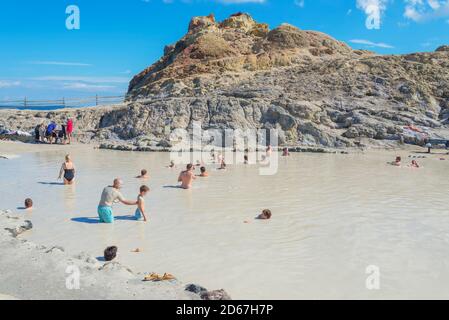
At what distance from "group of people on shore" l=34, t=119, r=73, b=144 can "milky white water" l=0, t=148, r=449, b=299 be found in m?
10.4

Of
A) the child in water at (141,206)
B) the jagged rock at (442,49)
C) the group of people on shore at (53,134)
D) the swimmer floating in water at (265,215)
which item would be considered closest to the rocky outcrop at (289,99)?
the jagged rock at (442,49)

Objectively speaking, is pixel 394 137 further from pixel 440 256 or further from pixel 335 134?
pixel 440 256

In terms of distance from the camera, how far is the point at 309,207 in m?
11.2

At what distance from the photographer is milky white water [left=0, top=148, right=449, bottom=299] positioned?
6668 mm

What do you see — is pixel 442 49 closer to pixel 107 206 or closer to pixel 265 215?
pixel 265 215

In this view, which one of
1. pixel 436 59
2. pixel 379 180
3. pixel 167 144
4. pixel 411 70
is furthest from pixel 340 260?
pixel 436 59

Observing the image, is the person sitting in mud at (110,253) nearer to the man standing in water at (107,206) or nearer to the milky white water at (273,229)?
the milky white water at (273,229)

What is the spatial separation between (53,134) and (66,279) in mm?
22604

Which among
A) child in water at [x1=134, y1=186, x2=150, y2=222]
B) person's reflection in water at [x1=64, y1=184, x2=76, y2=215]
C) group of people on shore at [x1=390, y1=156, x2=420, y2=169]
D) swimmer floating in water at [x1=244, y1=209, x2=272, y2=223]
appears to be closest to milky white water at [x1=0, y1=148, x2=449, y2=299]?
person's reflection in water at [x1=64, y1=184, x2=76, y2=215]

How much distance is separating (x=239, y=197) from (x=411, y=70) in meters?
22.8

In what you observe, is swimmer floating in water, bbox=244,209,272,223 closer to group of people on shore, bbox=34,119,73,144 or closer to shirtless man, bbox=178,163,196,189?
shirtless man, bbox=178,163,196,189

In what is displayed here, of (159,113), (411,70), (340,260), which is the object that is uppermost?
(411,70)

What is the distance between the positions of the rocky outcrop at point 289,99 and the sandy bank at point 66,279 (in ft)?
58.7

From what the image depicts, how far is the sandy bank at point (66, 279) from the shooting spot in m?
5.61
